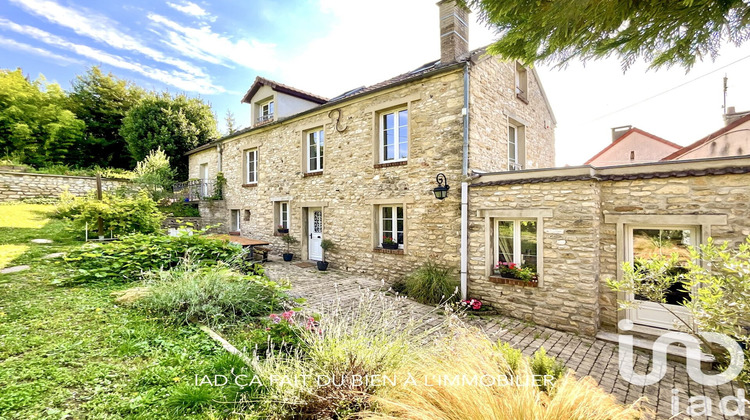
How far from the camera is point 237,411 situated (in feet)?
7.52

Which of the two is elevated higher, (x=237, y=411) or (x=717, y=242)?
(x=717, y=242)

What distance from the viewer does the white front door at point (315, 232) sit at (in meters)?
10.8

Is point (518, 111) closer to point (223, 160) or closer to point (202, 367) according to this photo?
point (202, 367)

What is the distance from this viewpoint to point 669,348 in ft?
15.2

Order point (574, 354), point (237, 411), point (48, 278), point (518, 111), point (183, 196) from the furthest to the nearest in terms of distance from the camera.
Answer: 1. point (183, 196)
2. point (518, 111)
3. point (48, 278)
4. point (574, 354)
5. point (237, 411)

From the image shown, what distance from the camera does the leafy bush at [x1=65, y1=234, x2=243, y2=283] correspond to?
5504 millimetres

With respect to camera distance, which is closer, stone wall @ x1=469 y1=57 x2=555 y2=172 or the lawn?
the lawn

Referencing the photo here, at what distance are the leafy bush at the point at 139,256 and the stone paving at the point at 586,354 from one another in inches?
82.4

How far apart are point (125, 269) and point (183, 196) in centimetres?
1330

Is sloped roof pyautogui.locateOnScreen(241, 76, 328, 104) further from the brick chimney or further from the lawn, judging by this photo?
the lawn

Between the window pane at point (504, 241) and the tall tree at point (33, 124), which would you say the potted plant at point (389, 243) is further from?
the tall tree at point (33, 124)

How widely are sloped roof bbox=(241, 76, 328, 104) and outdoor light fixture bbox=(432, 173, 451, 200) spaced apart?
26.7 ft

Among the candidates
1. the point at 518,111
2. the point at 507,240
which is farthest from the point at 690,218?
the point at 518,111

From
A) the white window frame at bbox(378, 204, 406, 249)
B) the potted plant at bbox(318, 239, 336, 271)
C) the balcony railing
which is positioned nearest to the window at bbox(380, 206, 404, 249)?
the white window frame at bbox(378, 204, 406, 249)
